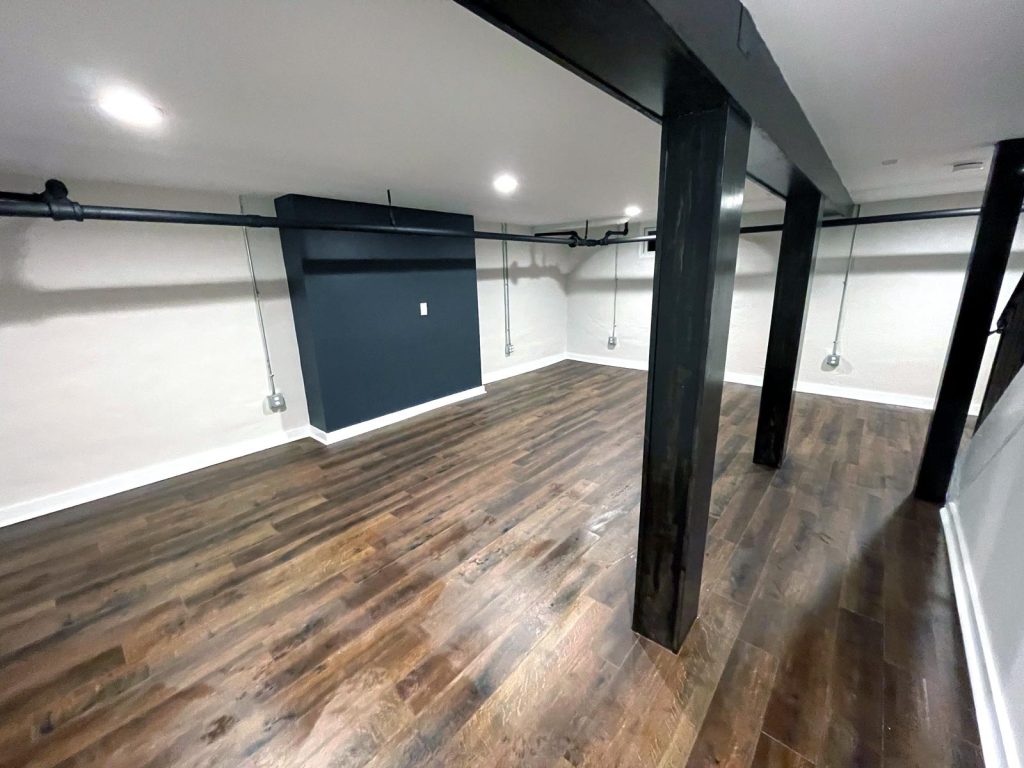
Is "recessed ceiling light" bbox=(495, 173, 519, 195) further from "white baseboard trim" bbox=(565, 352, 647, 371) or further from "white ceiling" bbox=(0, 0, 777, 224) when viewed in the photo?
"white baseboard trim" bbox=(565, 352, 647, 371)

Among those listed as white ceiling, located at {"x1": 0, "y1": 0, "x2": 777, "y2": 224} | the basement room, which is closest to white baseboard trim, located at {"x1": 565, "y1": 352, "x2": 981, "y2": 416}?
the basement room

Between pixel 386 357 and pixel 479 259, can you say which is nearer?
pixel 386 357

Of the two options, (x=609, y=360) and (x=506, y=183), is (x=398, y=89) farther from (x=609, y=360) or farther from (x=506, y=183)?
(x=609, y=360)

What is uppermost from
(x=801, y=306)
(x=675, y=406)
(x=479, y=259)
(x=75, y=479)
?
(x=479, y=259)

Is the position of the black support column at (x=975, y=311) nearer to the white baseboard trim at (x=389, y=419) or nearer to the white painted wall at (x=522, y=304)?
the white baseboard trim at (x=389, y=419)

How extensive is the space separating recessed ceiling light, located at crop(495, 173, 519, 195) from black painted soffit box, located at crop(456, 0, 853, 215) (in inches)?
70.4

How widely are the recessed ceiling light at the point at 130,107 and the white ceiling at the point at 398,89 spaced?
1.8 inches

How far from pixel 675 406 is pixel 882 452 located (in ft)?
10.9

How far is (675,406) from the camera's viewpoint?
1409mm

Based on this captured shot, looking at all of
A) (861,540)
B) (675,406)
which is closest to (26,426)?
(675,406)

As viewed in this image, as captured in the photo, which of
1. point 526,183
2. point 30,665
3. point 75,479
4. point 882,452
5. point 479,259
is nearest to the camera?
point 30,665

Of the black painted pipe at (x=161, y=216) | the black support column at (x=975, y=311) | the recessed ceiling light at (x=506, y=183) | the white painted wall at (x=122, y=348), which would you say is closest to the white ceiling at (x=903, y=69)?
the black support column at (x=975, y=311)

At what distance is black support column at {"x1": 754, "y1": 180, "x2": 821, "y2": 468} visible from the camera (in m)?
2.64

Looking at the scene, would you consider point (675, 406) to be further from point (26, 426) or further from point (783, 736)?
point (26, 426)
